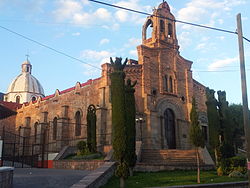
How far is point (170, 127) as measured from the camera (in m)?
29.8

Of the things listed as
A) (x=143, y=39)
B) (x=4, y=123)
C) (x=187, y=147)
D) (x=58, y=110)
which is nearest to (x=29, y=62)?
(x=4, y=123)

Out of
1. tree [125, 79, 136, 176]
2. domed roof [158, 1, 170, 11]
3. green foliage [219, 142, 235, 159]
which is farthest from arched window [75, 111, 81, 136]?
tree [125, 79, 136, 176]

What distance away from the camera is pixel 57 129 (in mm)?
30953

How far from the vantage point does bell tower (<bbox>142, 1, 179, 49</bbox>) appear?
30.8 meters

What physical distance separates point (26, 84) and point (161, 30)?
4237cm

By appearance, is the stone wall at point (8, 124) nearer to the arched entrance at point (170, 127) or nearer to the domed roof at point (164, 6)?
the arched entrance at point (170, 127)

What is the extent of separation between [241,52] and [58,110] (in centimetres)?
2608

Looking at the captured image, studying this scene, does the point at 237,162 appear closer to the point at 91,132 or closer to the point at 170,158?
the point at 170,158

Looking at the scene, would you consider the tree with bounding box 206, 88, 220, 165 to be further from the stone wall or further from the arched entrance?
the stone wall

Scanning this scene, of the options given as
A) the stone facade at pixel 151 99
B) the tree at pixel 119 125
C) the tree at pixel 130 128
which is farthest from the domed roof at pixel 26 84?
the tree at pixel 119 125

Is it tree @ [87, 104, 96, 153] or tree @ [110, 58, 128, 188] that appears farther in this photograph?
tree @ [87, 104, 96, 153]

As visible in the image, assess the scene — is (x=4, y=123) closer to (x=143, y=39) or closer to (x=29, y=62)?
(x=143, y=39)

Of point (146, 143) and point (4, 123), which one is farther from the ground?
point (4, 123)

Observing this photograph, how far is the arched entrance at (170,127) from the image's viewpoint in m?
29.2
